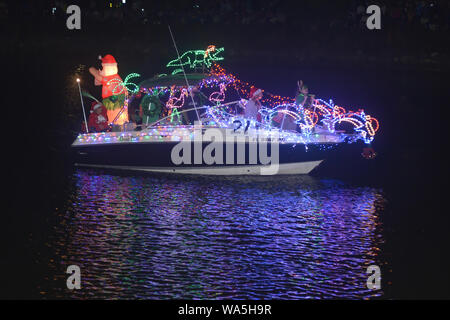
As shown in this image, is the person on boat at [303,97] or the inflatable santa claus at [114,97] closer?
the person on boat at [303,97]

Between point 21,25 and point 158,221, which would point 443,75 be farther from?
point 158,221

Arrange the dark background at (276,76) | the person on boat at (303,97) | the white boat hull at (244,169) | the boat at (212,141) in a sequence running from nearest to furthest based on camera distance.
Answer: the dark background at (276,76), the boat at (212,141), the white boat hull at (244,169), the person on boat at (303,97)

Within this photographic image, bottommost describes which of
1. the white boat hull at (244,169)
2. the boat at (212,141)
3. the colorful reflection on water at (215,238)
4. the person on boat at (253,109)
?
the colorful reflection on water at (215,238)

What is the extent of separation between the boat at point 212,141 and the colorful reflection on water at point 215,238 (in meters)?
0.48

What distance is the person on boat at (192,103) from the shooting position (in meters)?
23.6

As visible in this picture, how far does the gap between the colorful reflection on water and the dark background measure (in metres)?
0.70

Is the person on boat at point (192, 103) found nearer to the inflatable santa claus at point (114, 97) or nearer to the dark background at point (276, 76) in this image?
the inflatable santa claus at point (114, 97)

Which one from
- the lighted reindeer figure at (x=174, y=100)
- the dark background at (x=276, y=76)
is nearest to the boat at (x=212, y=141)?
the lighted reindeer figure at (x=174, y=100)

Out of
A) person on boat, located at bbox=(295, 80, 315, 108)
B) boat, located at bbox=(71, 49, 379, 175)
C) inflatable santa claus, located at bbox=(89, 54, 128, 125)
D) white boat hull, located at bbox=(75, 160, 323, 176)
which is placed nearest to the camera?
boat, located at bbox=(71, 49, 379, 175)

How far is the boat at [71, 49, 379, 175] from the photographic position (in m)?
23.0

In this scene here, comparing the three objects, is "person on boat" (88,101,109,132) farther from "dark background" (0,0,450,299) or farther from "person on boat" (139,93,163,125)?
"dark background" (0,0,450,299)

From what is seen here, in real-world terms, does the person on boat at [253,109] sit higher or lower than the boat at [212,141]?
higher

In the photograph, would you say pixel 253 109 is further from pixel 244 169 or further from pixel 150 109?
pixel 150 109

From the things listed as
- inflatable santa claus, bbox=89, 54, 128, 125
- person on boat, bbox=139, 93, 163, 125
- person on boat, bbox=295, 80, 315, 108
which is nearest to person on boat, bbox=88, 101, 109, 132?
inflatable santa claus, bbox=89, 54, 128, 125
